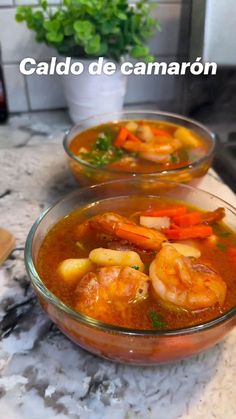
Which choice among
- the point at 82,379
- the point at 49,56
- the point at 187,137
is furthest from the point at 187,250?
the point at 49,56

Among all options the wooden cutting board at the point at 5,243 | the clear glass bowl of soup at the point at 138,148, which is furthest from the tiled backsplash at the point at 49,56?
the wooden cutting board at the point at 5,243

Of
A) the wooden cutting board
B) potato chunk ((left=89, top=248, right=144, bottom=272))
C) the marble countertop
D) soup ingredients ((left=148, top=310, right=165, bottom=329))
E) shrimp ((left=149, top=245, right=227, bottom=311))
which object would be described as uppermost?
shrimp ((left=149, top=245, right=227, bottom=311))

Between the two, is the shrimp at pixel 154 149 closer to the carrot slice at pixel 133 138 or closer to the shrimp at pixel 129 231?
the carrot slice at pixel 133 138

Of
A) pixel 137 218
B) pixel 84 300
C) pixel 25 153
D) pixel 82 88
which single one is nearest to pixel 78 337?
pixel 84 300

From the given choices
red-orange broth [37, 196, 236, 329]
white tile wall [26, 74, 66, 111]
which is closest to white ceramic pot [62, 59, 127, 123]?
white tile wall [26, 74, 66, 111]

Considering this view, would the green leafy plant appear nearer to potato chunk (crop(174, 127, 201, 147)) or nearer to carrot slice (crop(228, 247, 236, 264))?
potato chunk (crop(174, 127, 201, 147))

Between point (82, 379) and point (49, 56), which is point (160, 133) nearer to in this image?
point (49, 56)

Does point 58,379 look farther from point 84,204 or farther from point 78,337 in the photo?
point 84,204
